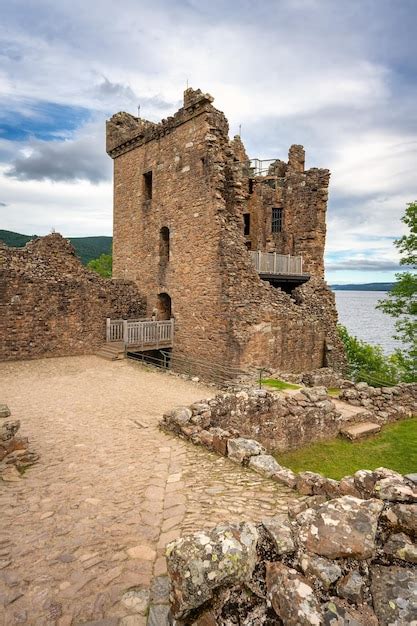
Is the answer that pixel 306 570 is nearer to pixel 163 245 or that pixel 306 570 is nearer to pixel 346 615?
pixel 346 615

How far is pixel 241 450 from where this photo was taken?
6.87 m

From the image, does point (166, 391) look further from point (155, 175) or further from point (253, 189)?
point (253, 189)

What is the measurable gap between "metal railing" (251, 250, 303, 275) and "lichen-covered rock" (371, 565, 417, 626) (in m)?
16.0

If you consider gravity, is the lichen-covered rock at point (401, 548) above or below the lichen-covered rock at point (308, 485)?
above

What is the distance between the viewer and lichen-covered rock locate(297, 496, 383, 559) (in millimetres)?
2787

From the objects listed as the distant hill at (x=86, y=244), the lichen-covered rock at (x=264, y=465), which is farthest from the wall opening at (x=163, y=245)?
the distant hill at (x=86, y=244)

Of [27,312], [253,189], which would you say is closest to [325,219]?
[253,189]

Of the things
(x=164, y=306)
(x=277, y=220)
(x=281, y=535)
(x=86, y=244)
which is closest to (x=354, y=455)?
(x=281, y=535)

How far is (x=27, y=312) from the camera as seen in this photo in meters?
16.0

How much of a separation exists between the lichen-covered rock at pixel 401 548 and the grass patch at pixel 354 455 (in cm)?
678

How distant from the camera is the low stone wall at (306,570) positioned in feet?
8.05

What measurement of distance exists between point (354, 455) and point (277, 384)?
3.61m

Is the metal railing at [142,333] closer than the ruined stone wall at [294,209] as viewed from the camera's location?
Yes

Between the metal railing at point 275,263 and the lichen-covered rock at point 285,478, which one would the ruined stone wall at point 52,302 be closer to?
the metal railing at point 275,263
